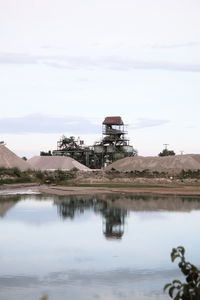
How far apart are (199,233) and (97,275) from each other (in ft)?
41.9

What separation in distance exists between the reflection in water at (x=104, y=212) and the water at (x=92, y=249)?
64 mm

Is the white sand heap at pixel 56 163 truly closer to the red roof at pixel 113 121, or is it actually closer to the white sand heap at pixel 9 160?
the white sand heap at pixel 9 160

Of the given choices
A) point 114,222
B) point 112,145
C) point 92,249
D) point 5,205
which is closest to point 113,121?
point 112,145

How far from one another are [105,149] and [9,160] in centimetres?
2879

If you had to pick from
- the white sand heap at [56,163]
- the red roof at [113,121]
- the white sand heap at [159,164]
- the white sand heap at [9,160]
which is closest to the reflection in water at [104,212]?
the white sand heap at [9,160]

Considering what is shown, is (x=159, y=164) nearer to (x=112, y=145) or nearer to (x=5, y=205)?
(x=112, y=145)

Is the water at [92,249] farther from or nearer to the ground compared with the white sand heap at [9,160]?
nearer to the ground

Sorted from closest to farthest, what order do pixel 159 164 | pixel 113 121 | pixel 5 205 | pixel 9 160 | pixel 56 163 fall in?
1. pixel 5 205
2. pixel 9 160
3. pixel 159 164
4. pixel 56 163
5. pixel 113 121

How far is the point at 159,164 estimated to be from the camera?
108 meters

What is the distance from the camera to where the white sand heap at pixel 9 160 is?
103250 mm

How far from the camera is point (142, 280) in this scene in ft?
59.8

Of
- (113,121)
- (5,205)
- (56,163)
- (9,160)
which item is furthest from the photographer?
(113,121)

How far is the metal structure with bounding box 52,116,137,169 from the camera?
12344 centimetres

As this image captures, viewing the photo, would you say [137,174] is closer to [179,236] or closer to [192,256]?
[179,236]
